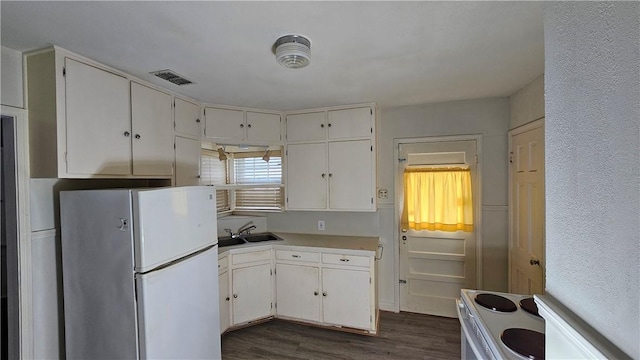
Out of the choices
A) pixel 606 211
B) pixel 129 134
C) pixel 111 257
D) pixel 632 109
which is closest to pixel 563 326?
pixel 606 211

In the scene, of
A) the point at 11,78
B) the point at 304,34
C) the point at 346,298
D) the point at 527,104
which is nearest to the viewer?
the point at 304,34

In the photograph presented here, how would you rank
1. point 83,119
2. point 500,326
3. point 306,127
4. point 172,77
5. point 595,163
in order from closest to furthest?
point 595,163, point 500,326, point 83,119, point 172,77, point 306,127

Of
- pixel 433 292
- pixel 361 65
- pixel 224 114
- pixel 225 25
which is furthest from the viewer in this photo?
pixel 433 292

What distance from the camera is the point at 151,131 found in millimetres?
2098

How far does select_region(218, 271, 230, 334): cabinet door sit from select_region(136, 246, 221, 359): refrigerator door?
418 mm

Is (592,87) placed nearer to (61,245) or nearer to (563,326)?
(563,326)

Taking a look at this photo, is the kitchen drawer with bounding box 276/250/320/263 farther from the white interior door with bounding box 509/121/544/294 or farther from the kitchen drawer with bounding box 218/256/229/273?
the white interior door with bounding box 509/121/544/294

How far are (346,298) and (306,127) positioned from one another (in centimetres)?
182

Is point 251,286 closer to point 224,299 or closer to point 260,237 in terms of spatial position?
point 224,299

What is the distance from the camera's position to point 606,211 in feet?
1.87

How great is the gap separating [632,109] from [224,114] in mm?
2787

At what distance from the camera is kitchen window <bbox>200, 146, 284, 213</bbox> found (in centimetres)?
293

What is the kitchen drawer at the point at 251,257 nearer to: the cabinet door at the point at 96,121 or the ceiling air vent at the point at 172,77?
the cabinet door at the point at 96,121

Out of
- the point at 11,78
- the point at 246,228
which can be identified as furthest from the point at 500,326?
the point at 11,78
